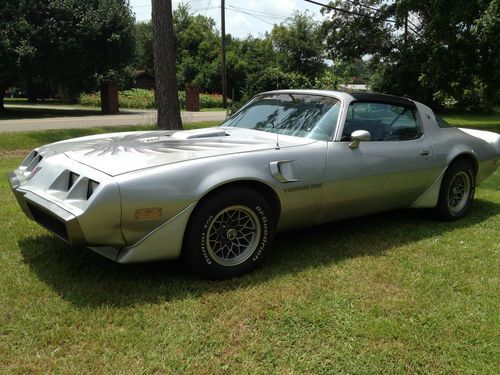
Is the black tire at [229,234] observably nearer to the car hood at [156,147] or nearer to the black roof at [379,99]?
the car hood at [156,147]

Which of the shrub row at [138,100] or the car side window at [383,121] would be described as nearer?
the car side window at [383,121]

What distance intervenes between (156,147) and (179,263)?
917 millimetres

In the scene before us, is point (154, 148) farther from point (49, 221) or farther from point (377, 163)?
point (377, 163)

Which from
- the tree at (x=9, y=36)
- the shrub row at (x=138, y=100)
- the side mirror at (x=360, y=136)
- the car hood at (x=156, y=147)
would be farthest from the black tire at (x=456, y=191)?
the shrub row at (x=138, y=100)

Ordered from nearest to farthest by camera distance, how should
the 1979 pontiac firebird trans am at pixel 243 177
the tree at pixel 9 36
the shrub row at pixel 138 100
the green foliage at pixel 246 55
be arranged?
the 1979 pontiac firebird trans am at pixel 243 177 → the tree at pixel 9 36 → the shrub row at pixel 138 100 → the green foliage at pixel 246 55

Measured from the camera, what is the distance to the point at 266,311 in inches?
123

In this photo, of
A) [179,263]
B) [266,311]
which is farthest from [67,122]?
[266,311]

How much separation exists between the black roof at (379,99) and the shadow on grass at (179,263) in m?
1.23

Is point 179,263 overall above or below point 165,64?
below

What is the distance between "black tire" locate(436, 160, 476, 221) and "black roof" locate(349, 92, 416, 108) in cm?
81

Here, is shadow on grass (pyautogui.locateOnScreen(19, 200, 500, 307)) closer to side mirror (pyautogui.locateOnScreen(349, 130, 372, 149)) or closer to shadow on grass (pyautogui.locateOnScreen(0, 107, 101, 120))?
side mirror (pyautogui.locateOnScreen(349, 130, 372, 149))

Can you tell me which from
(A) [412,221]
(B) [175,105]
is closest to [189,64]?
(B) [175,105]

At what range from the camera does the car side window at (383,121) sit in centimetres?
445

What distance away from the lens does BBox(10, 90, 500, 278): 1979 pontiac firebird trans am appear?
3.21 meters
